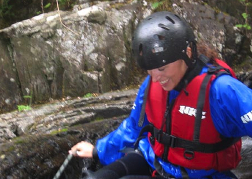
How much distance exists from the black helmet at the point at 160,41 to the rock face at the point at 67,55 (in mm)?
4666

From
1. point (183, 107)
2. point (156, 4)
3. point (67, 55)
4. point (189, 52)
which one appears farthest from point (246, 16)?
point (183, 107)

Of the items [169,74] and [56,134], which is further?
[56,134]

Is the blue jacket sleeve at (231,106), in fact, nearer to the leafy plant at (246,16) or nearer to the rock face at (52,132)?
the rock face at (52,132)

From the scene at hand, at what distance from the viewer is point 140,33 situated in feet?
7.70

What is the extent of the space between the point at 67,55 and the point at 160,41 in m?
4.97

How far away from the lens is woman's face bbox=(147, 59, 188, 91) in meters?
2.37

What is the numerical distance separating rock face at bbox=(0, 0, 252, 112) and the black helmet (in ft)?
15.3

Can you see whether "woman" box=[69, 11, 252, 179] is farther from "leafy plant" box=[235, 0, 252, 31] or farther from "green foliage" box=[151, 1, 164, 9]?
"leafy plant" box=[235, 0, 252, 31]

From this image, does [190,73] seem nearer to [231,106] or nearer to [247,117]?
[231,106]

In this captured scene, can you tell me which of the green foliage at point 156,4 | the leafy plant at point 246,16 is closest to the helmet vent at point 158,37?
the green foliage at point 156,4

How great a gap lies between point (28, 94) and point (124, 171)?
5.09 m

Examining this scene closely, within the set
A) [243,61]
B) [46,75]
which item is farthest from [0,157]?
[243,61]

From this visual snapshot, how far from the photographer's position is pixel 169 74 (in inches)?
94.0

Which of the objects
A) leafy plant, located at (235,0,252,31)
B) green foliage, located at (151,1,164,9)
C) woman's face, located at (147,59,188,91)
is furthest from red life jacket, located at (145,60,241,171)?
leafy plant, located at (235,0,252,31)
